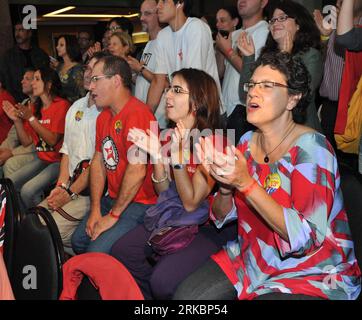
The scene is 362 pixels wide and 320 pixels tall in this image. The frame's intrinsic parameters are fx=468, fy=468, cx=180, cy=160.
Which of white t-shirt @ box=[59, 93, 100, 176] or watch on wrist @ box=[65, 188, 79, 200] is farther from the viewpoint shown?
white t-shirt @ box=[59, 93, 100, 176]

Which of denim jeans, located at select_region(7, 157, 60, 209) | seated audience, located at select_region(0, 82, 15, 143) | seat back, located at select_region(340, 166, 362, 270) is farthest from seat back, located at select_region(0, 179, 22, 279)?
seated audience, located at select_region(0, 82, 15, 143)

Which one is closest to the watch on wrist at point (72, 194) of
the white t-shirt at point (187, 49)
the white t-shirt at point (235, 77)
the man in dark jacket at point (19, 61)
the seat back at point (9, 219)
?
the seat back at point (9, 219)

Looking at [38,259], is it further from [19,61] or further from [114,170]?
[19,61]

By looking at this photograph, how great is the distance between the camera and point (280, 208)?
56.1 inches

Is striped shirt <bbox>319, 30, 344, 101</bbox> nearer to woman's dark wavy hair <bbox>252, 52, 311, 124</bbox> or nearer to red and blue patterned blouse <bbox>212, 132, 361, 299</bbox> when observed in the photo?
woman's dark wavy hair <bbox>252, 52, 311, 124</bbox>

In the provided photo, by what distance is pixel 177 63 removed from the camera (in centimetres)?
303

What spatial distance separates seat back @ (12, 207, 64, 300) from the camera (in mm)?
1440

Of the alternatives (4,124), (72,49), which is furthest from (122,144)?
(4,124)

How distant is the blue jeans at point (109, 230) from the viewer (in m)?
2.28

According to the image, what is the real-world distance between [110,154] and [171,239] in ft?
2.51

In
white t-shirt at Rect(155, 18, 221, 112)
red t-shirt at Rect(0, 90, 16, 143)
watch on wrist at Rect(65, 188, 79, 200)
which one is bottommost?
watch on wrist at Rect(65, 188, 79, 200)

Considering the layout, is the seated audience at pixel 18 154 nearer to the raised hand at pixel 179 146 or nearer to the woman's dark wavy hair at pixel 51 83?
the woman's dark wavy hair at pixel 51 83

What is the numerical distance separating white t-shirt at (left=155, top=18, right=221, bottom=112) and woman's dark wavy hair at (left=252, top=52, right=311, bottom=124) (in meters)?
1.20
